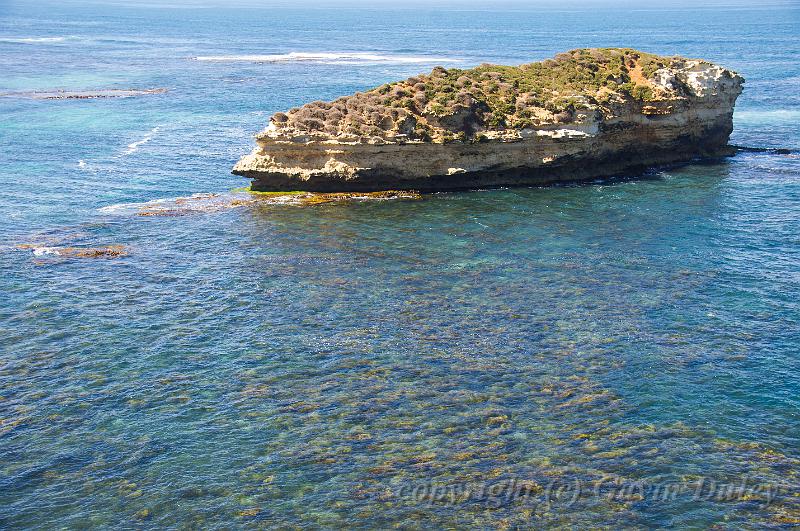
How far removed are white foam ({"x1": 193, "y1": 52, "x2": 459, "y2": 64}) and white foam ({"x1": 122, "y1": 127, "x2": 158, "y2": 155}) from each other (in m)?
82.8

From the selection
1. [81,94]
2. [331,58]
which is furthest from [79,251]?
[331,58]

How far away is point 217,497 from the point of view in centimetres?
2953

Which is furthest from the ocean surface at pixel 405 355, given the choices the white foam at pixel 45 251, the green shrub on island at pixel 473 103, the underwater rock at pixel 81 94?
the underwater rock at pixel 81 94

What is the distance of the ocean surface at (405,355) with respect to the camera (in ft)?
97.1

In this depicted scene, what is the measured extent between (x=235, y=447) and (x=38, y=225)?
34.4 m

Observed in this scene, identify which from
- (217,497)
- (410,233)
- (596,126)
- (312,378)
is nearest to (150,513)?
(217,497)

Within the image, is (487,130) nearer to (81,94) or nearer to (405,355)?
(405,355)

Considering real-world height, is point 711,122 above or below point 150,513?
above

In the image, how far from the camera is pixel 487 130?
65188mm

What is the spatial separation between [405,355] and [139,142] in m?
57.3

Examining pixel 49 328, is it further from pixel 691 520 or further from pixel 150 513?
pixel 691 520

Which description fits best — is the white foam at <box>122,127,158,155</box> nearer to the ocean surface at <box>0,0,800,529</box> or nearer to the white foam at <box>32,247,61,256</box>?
the ocean surface at <box>0,0,800,529</box>

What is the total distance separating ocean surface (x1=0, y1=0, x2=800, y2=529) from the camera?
97.1 feet

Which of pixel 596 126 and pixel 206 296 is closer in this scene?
pixel 206 296
